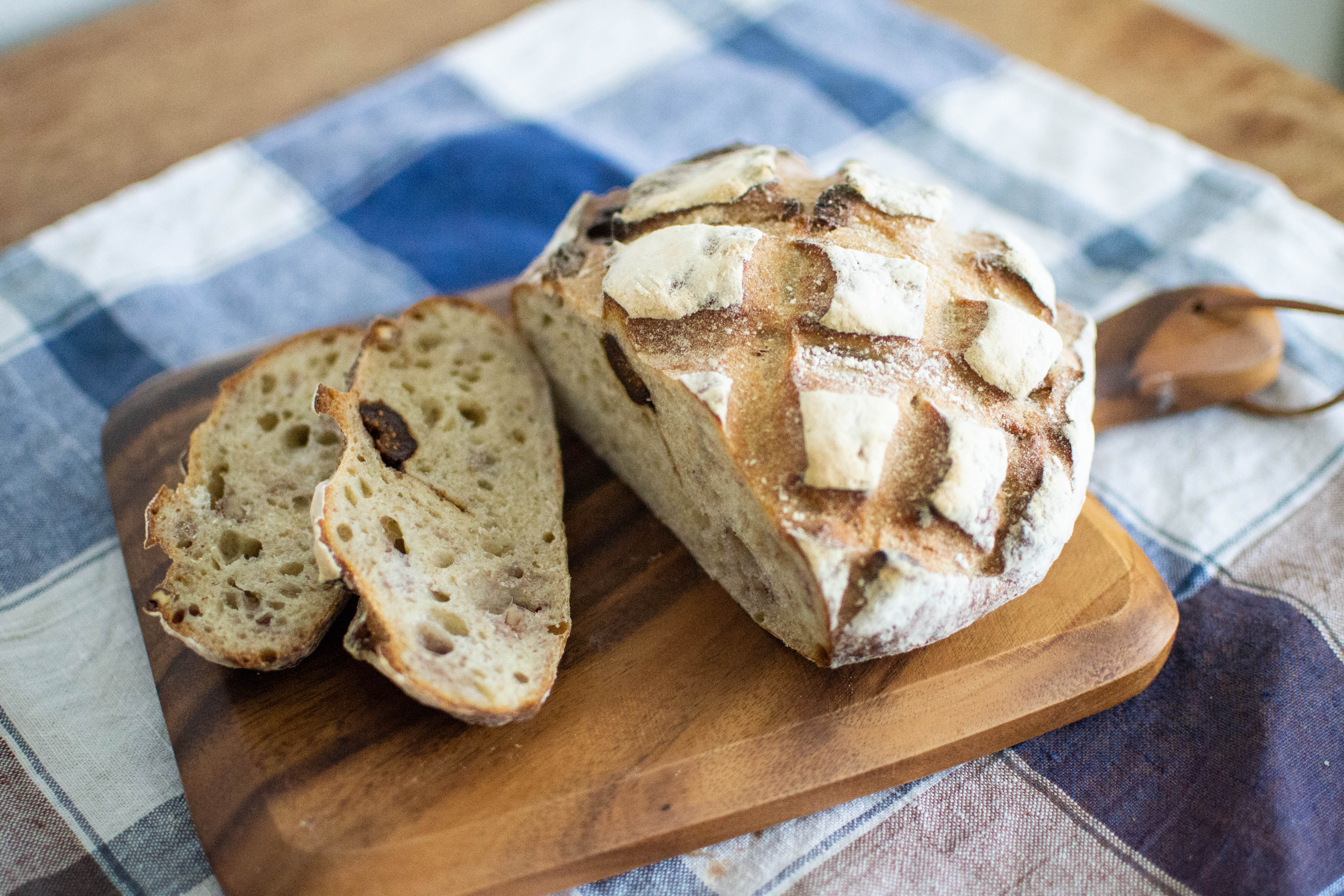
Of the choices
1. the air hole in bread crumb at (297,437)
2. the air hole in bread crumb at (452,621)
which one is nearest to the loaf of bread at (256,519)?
the air hole in bread crumb at (297,437)

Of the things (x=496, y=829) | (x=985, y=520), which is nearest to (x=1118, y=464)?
(x=985, y=520)

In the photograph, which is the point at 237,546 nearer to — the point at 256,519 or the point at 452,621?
the point at 256,519

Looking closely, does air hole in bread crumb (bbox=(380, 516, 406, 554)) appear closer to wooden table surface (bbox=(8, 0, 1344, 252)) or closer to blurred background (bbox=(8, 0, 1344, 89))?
wooden table surface (bbox=(8, 0, 1344, 252))

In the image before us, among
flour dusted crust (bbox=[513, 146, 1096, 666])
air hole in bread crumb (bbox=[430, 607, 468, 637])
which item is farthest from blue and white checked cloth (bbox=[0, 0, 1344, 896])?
air hole in bread crumb (bbox=[430, 607, 468, 637])

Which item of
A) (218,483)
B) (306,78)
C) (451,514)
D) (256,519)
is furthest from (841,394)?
(306,78)

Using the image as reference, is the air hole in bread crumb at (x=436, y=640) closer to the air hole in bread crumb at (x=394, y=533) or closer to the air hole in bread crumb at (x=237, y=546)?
the air hole in bread crumb at (x=394, y=533)

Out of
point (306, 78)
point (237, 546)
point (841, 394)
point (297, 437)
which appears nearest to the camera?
point (841, 394)
